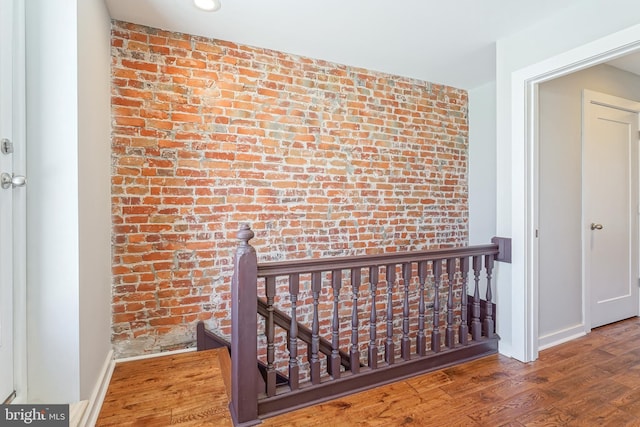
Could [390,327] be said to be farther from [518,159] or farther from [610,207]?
[610,207]

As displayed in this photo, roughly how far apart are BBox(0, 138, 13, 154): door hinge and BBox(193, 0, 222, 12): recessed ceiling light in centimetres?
141

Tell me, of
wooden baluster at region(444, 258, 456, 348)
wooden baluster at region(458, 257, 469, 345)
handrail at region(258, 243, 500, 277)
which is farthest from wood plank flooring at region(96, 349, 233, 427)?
wooden baluster at region(458, 257, 469, 345)

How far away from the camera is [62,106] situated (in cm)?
144

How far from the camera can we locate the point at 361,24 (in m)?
2.34

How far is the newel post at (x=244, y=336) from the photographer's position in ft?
5.39

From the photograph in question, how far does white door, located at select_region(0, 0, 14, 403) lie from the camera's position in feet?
4.02

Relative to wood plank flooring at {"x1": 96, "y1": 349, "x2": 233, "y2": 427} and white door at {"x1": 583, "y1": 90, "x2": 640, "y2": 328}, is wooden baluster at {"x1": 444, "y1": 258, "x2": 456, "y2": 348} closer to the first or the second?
white door at {"x1": 583, "y1": 90, "x2": 640, "y2": 328}

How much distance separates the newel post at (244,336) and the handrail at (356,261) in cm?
10

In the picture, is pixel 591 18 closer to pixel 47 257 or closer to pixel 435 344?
pixel 435 344

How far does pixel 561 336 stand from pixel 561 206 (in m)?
1.08

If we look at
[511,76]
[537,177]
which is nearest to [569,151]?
[537,177]

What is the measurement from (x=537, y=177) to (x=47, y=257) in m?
3.07

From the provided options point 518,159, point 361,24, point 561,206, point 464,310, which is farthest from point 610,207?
point 361,24

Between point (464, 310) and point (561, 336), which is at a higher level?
point (464, 310)
